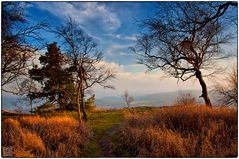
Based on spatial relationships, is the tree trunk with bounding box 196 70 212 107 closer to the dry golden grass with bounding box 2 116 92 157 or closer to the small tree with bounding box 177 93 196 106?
the small tree with bounding box 177 93 196 106

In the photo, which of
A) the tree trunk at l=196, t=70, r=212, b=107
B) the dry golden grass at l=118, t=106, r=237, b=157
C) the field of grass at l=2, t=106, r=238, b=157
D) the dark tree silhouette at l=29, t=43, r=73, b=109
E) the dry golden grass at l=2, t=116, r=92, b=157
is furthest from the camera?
the dark tree silhouette at l=29, t=43, r=73, b=109

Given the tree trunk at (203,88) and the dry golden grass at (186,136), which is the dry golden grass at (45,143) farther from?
the tree trunk at (203,88)

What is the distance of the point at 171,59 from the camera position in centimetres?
1661

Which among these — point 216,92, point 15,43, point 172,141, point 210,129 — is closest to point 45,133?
point 15,43

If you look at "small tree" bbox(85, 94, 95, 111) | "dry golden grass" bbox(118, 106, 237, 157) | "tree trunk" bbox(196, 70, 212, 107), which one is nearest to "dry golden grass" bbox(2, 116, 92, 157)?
"dry golden grass" bbox(118, 106, 237, 157)

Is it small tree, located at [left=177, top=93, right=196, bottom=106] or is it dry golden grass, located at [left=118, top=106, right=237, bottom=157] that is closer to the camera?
dry golden grass, located at [left=118, top=106, right=237, bottom=157]

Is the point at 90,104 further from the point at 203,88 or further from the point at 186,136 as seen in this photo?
the point at 186,136

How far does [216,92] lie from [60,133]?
10076 mm

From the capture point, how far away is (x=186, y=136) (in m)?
10.1

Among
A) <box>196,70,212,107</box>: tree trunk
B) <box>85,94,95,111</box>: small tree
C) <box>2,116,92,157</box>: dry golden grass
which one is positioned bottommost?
<box>2,116,92,157</box>: dry golden grass

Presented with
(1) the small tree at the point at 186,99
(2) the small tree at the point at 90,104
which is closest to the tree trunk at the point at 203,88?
(1) the small tree at the point at 186,99

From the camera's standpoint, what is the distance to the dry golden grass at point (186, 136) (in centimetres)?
817

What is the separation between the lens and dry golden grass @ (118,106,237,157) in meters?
8.17

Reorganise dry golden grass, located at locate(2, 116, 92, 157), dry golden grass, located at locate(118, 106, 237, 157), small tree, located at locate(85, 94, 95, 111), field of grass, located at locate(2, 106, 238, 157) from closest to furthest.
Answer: dry golden grass, located at locate(118, 106, 237, 157) < field of grass, located at locate(2, 106, 238, 157) < dry golden grass, located at locate(2, 116, 92, 157) < small tree, located at locate(85, 94, 95, 111)
